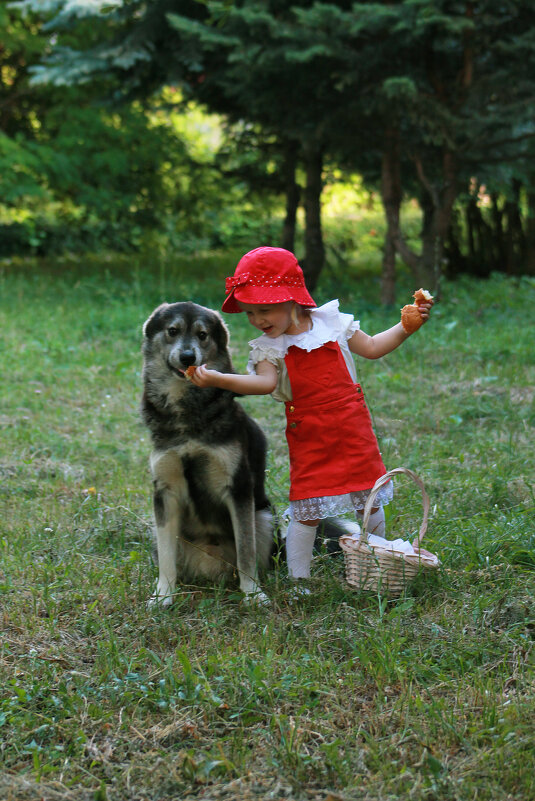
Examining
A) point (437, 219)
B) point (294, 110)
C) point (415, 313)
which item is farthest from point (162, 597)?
point (437, 219)

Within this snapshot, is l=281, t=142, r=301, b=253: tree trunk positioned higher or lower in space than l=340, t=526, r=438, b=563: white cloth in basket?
higher

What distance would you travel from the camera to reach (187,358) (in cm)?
346

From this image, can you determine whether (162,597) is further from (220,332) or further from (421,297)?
(421,297)

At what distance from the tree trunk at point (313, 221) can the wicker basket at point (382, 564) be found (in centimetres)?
804

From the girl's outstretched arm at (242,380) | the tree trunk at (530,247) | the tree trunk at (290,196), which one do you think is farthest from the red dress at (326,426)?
the tree trunk at (530,247)

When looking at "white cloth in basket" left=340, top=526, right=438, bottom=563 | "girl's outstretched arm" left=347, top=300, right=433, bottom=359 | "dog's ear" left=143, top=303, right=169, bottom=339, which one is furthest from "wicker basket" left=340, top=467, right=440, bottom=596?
"dog's ear" left=143, top=303, right=169, bottom=339

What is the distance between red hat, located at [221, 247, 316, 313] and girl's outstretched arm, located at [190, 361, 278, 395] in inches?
12.0

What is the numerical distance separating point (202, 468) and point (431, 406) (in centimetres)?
308

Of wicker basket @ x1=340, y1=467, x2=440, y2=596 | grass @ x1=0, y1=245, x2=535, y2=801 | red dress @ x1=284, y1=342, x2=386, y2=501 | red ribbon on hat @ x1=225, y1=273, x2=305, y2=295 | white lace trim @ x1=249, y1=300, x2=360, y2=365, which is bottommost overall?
grass @ x1=0, y1=245, x2=535, y2=801

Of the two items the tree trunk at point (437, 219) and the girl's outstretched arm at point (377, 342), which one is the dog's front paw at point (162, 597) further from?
the tree trunk at point (437, 219)

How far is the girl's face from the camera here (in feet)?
11.4

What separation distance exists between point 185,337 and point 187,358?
0.17 m

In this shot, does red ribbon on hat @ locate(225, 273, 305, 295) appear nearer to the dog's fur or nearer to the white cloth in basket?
the dog's fur

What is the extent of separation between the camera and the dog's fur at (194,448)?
355cm
